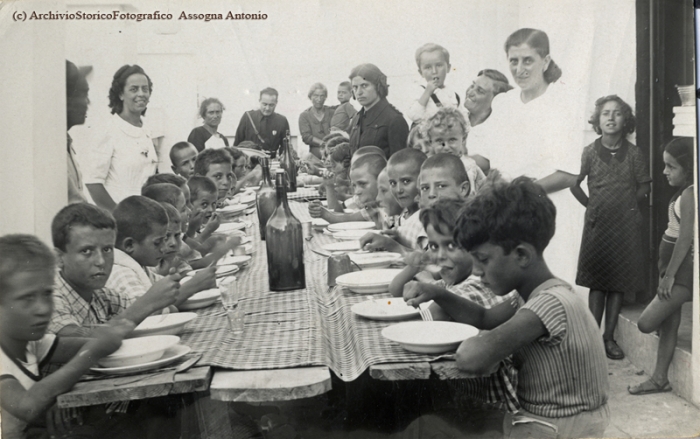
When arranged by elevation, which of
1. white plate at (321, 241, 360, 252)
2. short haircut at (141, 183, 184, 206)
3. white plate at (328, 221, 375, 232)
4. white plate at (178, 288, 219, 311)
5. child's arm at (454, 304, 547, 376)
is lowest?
child's arm at (454, 304, 547, 376)

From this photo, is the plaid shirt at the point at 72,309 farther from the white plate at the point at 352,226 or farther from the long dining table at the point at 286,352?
the white plate at the point at 352,226

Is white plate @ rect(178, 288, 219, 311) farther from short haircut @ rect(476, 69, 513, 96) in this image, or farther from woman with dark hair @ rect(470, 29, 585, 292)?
short haircut @ rect(476, 69, 513, 96)

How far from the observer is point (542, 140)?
2.88 metres

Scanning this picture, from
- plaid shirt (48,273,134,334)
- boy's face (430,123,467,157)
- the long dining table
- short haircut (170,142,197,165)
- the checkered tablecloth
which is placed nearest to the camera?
the long dining table

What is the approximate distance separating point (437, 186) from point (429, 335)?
0.66 m

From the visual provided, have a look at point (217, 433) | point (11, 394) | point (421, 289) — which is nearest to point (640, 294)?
point (421, 289)

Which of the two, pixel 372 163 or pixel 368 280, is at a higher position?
pixel 372 163

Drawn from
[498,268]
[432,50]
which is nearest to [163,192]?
[432,50]

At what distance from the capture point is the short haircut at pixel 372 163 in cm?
294

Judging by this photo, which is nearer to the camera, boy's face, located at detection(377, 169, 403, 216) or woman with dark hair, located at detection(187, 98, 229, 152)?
woman with dark hair, located at detection(187, 98, 229, 152)

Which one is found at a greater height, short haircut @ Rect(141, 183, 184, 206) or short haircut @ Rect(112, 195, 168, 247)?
short haircut @ Rect(141, 183, 184, 206)

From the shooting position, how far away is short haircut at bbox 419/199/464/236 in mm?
2883

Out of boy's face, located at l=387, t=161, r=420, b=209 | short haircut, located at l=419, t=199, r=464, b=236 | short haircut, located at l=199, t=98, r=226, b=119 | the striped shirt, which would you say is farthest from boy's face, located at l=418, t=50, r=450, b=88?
the striped shirt

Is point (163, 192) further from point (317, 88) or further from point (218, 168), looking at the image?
point (317, 88)
